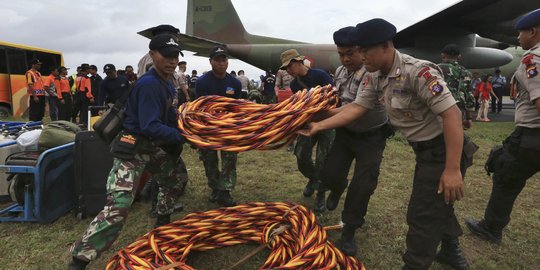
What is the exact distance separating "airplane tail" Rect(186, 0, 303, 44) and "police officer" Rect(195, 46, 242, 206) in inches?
504

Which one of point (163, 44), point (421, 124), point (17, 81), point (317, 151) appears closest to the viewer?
point (421, 124)

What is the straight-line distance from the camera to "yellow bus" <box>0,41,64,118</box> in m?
13.0

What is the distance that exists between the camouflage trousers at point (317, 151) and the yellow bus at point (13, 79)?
45.9 ft

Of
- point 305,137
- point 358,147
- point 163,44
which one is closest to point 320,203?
point 305,137

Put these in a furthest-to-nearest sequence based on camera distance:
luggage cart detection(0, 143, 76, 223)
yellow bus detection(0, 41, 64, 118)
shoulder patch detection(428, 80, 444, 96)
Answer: yellow bus detection(0, 41, 64, 118) < luggage cart detection(0, 143, 76, 223) < shoulder patch detection(428, 80, 444, 96)

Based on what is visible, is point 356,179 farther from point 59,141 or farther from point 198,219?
point 59,141

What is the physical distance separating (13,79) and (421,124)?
16.1 metres

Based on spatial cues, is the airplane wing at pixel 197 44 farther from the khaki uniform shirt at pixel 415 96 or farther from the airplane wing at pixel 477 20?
the khaki uniform shirt at pixel 415 96

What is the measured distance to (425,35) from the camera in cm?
1212

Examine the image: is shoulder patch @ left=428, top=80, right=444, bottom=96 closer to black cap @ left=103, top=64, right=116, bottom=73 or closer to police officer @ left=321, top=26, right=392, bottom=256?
police officer @ left=321, top=26, right=392, bottom=256

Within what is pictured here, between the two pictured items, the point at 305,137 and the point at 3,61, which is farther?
the point at 3,61

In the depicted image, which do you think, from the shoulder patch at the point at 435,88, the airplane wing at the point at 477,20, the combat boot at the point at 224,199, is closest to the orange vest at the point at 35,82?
the combat boot at the point at 224,199

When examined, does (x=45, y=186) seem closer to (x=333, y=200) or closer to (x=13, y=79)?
(x=333, y=200)

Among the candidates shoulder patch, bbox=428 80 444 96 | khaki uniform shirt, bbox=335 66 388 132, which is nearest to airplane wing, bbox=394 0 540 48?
khaki uniform shirt, bbox=335 66 388 132
